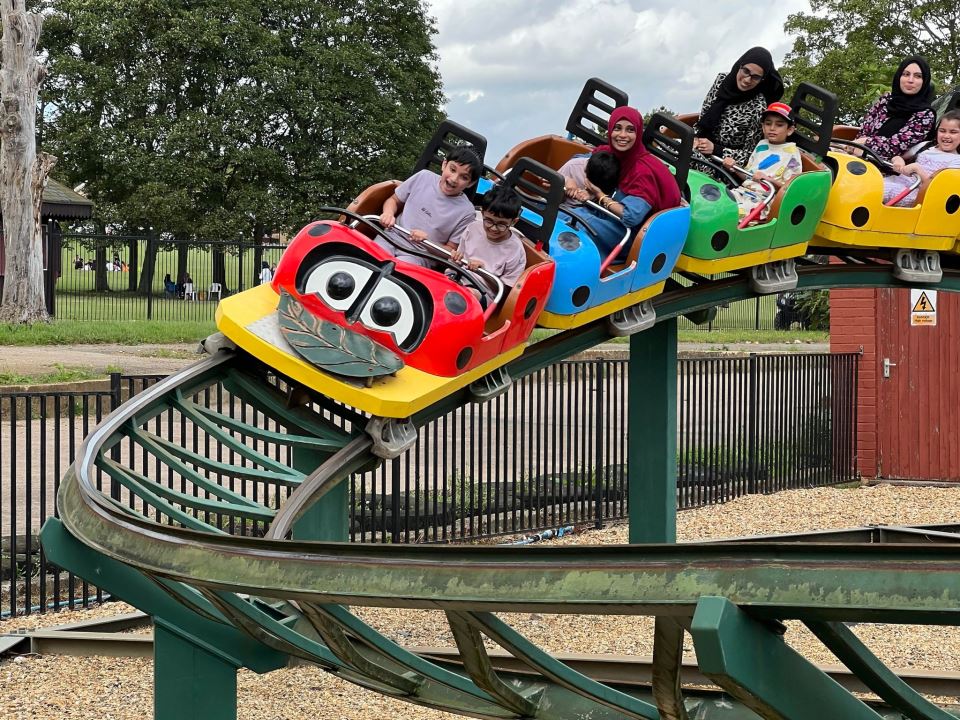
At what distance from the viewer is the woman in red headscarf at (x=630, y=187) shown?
20.1 feet

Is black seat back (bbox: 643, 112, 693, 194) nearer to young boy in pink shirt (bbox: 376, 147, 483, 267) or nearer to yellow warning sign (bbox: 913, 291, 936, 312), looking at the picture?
young boy in pink shirt (bbox: 376, 147, 483, 267)

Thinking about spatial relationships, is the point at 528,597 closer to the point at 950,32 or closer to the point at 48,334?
the point at 48,334

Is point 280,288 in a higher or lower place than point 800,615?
higher

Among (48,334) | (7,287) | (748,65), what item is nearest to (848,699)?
(748,65)

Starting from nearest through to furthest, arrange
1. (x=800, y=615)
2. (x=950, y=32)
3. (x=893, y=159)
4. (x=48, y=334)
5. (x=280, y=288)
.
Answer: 1. (x=800, y=615)
2. (x=280, y=288)
3. (x=893, y=159)
4. (x=48, y=334)
5. (x=950, y=32)

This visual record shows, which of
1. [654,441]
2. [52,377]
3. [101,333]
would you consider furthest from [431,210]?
[101,333]

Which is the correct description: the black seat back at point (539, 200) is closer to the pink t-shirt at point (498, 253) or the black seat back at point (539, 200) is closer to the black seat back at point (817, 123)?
the pink t-shirt at point (498, 253)

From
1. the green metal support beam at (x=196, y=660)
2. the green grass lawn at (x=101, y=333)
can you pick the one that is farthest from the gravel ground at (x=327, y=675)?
the green grass lawn at (x=101, y=333)

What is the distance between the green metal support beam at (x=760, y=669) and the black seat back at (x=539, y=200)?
3319 millimetres

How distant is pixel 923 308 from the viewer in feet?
39.1

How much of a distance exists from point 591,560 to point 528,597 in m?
0.17

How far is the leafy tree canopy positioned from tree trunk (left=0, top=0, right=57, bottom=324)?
1171 cm

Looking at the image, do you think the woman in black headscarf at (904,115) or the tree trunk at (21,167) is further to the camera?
the tree trunk at (21,167)

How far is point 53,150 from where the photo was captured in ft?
103
